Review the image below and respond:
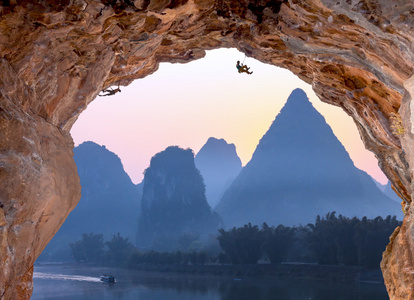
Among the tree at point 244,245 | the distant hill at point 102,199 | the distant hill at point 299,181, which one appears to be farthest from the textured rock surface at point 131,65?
the distant hill at point 102,199

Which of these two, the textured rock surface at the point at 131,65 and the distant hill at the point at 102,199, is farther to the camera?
the distant hill at the point at 102,199

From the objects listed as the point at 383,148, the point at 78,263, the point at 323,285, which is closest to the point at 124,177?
the point at 78,263

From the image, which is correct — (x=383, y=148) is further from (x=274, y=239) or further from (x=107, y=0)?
(x=274, y=239)

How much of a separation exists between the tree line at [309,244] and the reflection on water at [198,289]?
125 inches

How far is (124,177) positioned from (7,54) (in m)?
184

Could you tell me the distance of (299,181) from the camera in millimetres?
128125

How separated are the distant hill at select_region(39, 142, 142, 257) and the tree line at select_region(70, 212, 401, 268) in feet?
303

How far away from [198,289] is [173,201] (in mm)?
81228

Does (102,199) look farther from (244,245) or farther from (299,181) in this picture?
(244,245)

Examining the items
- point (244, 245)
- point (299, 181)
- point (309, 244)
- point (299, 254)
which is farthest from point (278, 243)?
point (299, 181)

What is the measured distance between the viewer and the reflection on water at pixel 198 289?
39.5 m

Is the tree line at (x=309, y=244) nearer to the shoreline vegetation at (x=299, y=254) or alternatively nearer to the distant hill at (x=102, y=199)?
the shoreline vegetation at (x=299, y=254)

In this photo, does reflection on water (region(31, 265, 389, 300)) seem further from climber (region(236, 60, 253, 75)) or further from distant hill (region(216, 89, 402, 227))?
distant hill (region(216, 89, 402, 227))

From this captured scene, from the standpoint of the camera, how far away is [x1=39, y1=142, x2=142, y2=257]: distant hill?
15562cm
